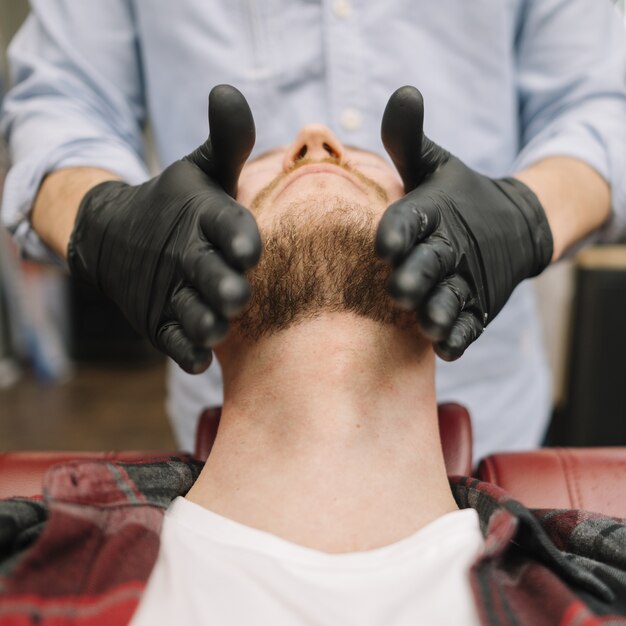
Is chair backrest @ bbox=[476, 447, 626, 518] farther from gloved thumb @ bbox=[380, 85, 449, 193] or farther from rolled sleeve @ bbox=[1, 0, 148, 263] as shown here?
rolled sleeve @ bbox=[1, 0, 148, 263]

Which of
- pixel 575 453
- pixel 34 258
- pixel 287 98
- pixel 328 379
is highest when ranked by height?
pixel 287 98

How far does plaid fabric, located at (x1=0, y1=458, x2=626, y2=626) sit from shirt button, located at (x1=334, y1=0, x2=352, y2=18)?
927mm

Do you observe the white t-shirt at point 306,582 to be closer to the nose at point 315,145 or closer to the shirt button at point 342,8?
the nose at point 315,145

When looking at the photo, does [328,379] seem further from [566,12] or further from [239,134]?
[566,12]

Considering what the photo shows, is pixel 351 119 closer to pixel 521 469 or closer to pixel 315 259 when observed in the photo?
pixel 315 259

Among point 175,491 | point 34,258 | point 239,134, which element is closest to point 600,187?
point 239,134

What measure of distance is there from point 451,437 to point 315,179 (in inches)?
19.4

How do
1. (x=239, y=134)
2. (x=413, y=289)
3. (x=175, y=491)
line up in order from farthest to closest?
(x=175, y=491) → (x=239, y=134) → (x=413, y=289)

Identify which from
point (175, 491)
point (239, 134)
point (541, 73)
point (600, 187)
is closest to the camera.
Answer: point (239, 134)

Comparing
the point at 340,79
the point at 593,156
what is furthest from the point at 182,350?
the point at 593,156

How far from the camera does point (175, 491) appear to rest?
1.04 metres

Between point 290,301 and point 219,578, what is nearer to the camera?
point 219,578

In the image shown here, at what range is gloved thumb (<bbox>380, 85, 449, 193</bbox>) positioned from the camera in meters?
0.90

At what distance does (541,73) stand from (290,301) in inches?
35.0
